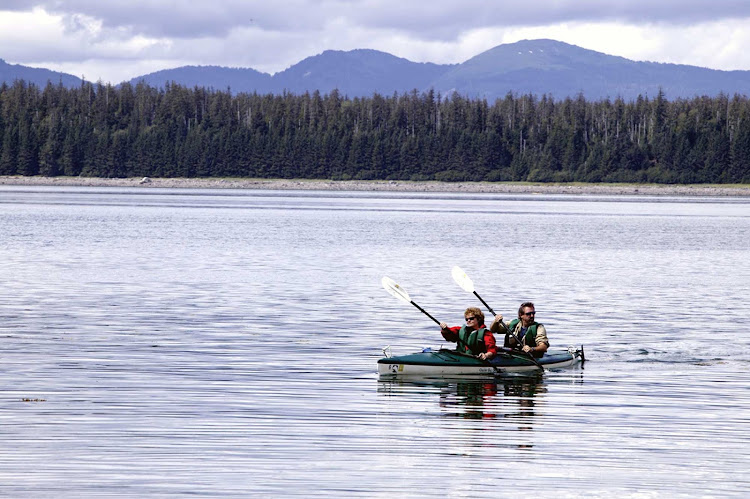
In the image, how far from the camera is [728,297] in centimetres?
4653

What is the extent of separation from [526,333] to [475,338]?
5.78 feet

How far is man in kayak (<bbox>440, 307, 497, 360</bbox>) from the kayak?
0.23m

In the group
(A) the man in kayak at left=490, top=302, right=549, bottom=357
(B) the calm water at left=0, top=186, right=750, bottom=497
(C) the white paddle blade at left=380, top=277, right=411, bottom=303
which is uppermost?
(C) the white paddle blade at left=380, top=277, right=411, bottom=303

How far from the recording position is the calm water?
52.0 ft

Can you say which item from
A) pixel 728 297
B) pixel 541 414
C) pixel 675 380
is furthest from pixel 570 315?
pixel 541 414

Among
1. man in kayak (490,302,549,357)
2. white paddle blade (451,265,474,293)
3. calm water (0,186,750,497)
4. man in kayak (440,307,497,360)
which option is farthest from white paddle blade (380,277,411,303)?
man in kayak (440,307,497,360)

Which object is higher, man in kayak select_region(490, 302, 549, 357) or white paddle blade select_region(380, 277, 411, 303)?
white paddle blade select_region(380, 277, 411, 303)

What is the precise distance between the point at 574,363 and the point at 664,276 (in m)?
30.3

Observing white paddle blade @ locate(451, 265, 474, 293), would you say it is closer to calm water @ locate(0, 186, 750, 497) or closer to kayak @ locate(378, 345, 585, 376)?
calm water @ locate(0, 186, 750, 497)

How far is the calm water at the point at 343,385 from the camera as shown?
52.0 feet

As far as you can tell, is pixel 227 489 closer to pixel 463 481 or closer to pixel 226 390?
pixel 463 481

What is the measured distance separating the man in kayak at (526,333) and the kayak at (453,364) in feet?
0.91

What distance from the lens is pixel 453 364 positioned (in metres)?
24.9

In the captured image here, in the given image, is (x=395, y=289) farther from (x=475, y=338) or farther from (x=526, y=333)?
(x=475, y=338)
